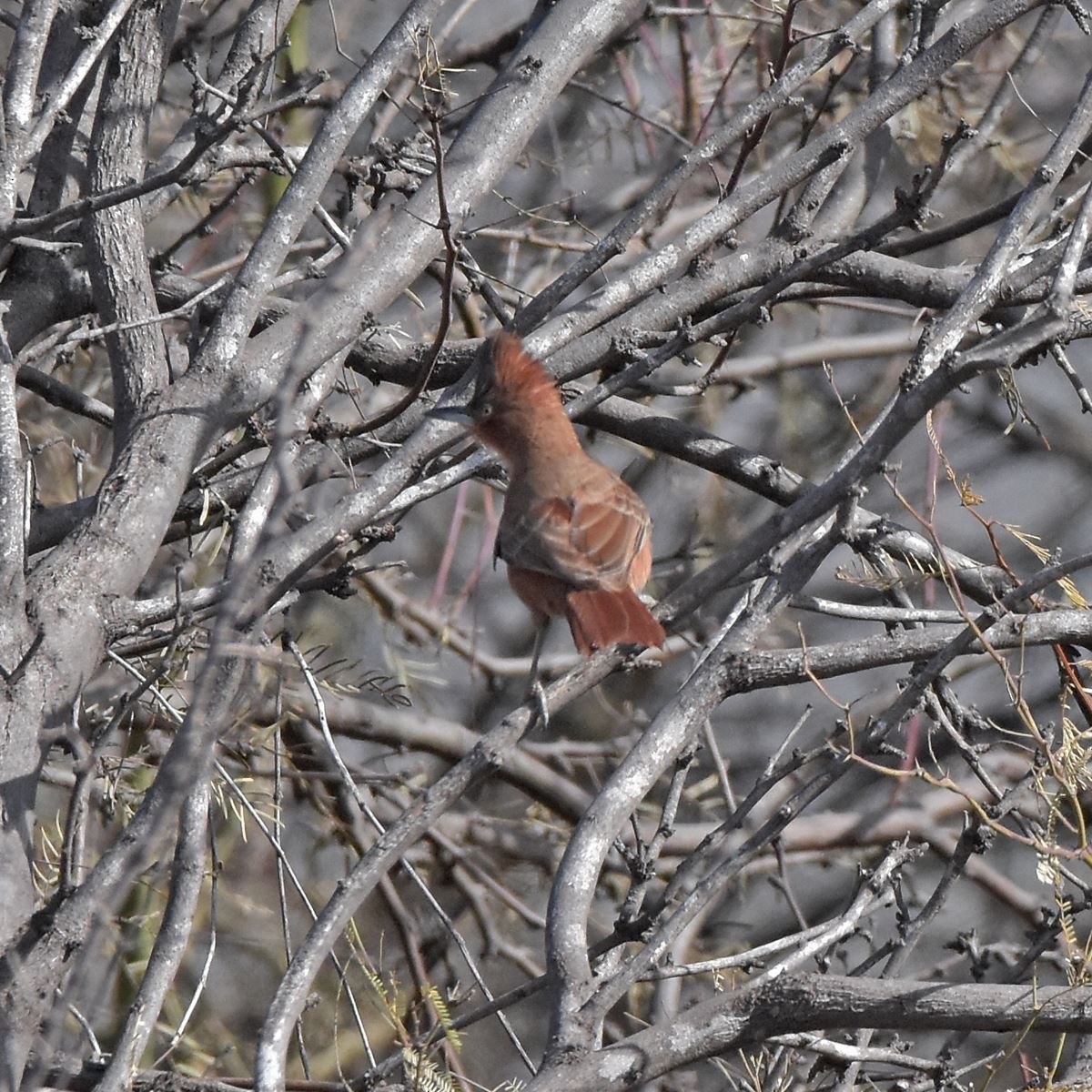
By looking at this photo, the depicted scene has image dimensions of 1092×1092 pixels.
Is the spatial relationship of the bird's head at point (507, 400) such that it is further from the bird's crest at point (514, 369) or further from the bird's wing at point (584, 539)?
the bird's wing at point (584, 539)

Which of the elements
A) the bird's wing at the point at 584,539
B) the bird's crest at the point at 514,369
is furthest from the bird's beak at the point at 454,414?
the bird's wing at the point at 584,539

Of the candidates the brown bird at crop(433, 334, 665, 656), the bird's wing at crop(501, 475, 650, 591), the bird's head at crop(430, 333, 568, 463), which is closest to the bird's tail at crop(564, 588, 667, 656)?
the brown bird at crop(433, 334, 665, 656)

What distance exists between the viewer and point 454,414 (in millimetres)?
3686

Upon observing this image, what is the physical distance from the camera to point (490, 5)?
861 centimetres

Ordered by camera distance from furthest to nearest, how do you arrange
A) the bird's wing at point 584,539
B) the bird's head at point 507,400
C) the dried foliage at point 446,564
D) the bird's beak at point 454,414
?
the bird's wing at point 584,539 < the bird's head at point 507,400 < the bird's beak at point 454,414 < the dried foliage at point 446,564

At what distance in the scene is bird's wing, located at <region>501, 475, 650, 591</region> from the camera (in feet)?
14.4

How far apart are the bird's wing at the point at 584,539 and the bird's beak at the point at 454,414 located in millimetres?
709

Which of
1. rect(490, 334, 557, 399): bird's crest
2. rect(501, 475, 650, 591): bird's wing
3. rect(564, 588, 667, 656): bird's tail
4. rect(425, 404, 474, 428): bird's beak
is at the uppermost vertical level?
rect(490, 334, 557, 399): bird's crest

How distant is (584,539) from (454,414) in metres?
0.93

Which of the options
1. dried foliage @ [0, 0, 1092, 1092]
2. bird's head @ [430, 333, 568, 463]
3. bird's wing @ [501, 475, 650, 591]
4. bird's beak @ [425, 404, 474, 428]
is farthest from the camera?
bird's wing @ [501, 475, 650, 591]

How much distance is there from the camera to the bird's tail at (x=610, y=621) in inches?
146

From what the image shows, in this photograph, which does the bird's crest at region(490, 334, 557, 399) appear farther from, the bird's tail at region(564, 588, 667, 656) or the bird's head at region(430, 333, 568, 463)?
the bird's tail at region(564, 588, 667, 656)

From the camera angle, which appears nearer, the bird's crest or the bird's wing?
the bird's crest

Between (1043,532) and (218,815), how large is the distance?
5050 millimetres
